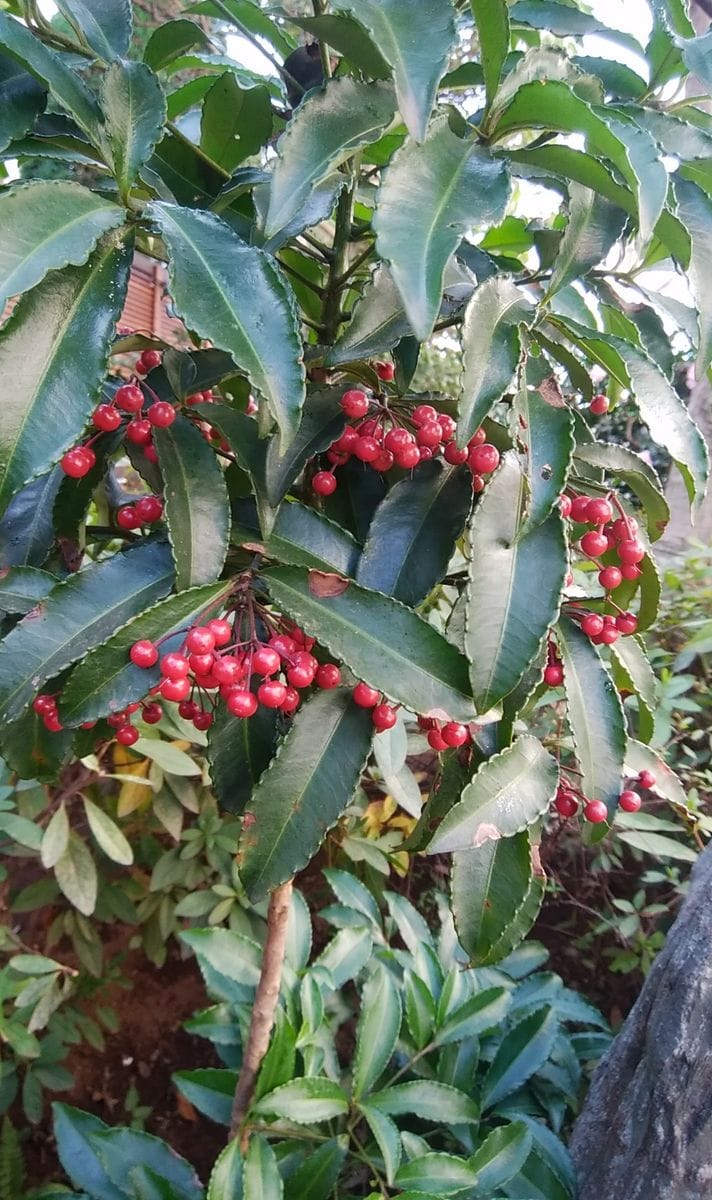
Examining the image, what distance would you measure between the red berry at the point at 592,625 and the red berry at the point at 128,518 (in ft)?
1.31

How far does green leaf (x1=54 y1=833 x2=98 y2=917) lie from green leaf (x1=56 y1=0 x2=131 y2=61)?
1.19 meters

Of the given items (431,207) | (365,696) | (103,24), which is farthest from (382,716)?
(103,24)

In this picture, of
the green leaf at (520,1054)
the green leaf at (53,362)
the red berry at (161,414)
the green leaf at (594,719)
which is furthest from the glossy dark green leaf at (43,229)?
the green leaf at (520,1054)

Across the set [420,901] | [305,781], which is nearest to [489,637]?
[305,781]

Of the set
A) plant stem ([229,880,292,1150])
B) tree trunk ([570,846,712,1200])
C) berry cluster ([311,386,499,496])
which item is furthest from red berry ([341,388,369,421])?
tree trunk ([570,846,712,1200])

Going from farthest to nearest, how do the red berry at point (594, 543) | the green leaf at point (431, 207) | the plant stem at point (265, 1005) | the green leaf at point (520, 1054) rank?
the green leaf at point (520, 1054) < the plant stem at point (265, 1005) < the red berry at point (594, 543) < the green leaf at point (431, 207)

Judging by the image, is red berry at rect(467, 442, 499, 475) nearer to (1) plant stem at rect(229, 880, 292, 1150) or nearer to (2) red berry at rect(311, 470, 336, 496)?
(2) red berry at rect(311, 470, 336, 496)

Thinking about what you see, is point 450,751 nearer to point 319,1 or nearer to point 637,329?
point 637,329

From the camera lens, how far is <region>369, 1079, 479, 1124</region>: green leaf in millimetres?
1068

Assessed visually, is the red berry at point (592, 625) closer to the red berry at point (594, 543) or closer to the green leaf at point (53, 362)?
the red berry at point (594, 543)

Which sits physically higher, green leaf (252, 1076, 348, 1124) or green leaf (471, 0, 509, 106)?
green leaf (471, 0, 509, 106)

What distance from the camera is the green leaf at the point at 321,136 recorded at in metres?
0.46

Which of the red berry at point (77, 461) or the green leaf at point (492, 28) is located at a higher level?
the green leaf at point (492, 28)

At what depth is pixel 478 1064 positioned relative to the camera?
4.42ft
